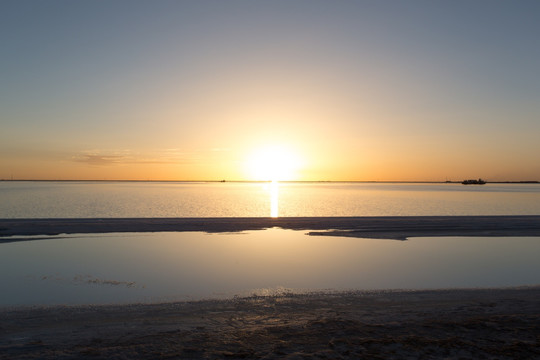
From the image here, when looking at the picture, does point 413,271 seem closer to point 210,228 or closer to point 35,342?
point 35,342

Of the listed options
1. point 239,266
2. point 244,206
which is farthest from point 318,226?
point 244,206

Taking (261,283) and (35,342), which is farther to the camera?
(261,283)

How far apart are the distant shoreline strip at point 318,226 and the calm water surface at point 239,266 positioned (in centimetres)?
283

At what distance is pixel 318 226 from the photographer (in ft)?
101

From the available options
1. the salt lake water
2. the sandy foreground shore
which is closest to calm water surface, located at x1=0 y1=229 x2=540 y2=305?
the salt lake water

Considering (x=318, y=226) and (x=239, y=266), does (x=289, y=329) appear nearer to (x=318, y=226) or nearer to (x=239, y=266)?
(x=239, y=266)

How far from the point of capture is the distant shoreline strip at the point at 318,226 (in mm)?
26797

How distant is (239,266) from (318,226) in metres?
15.3

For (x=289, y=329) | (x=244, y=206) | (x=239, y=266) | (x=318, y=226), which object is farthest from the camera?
(x=244, y=206)

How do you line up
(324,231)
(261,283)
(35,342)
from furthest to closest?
(324,231) → (261,283) → (35,342)

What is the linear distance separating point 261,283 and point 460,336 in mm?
6705

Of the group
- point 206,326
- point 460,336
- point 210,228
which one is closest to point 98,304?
point 206,326

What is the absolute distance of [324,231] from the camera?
27875 mm

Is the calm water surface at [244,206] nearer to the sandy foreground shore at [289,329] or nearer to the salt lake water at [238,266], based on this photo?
the salt lake water at [238,266]
